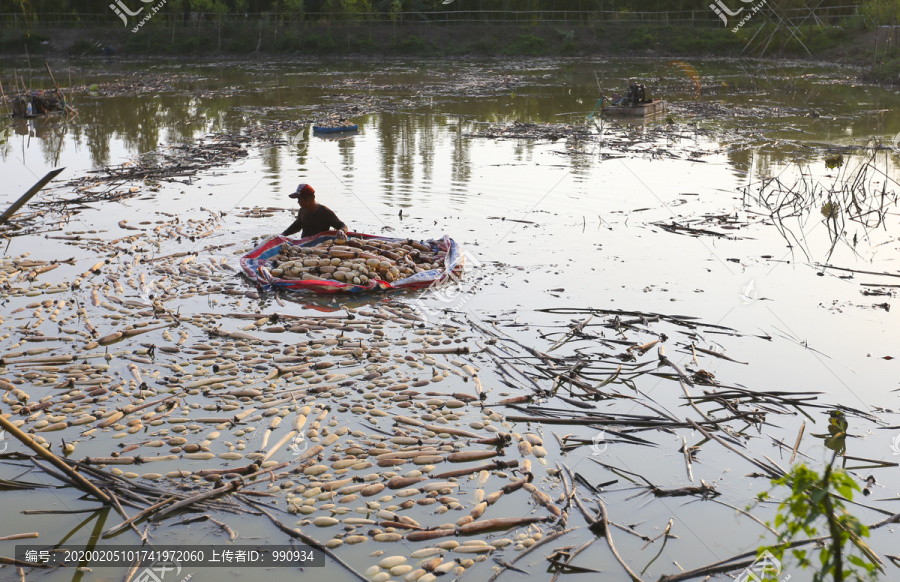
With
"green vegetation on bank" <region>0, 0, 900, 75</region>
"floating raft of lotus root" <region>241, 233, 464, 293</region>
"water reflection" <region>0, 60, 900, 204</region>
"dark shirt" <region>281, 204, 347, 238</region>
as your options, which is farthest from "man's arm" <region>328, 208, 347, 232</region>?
"green vegetation on bank" <region>0, 0, 900, 75</region>

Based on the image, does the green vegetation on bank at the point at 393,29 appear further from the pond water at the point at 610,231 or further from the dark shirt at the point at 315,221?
the dark shirt at the point at 315,221

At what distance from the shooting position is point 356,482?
4227 mm

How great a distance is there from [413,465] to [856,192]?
28.6 ft

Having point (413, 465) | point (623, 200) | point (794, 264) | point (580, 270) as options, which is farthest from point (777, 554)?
point (623, 200)

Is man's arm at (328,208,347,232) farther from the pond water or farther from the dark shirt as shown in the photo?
the pond water

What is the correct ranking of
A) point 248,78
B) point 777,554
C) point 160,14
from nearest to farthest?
point 777,554, point 248,78, point 160,14

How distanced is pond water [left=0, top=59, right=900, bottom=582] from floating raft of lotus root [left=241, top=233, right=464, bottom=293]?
25 cm

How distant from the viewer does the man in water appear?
8.35 meters

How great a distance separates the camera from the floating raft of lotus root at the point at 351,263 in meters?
7.20

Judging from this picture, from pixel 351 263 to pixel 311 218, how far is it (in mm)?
1333

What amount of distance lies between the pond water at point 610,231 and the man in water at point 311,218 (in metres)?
0.75

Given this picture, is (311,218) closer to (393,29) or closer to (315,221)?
(315,221)

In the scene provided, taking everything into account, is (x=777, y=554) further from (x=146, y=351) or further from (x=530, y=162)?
(x=530, y=162)

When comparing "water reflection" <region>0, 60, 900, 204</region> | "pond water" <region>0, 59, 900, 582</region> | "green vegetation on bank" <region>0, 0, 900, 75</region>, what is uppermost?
"green vegetation on bank" <region>0, 0, 900, 75</region>
